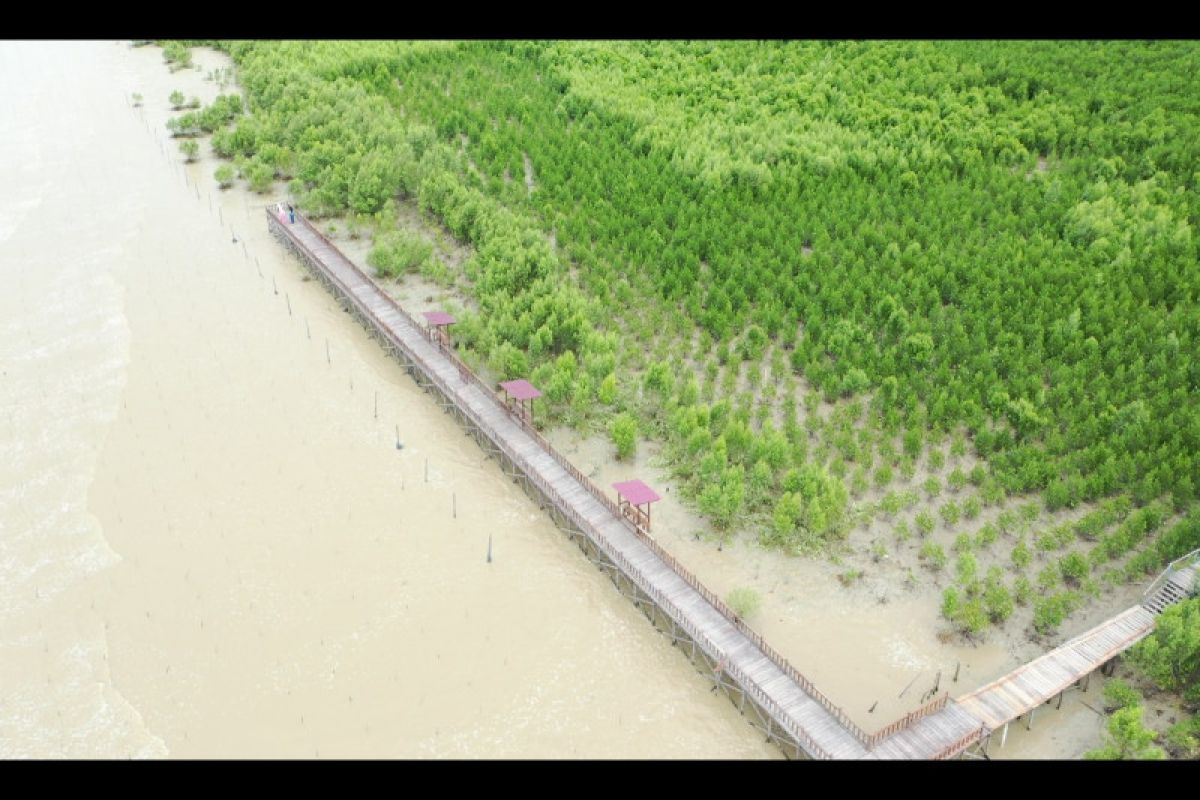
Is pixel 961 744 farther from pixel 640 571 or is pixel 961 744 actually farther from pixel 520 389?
pixel 520 389

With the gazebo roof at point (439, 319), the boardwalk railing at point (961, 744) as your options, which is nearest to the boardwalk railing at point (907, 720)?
the boardwalk railing at point (961, 744)

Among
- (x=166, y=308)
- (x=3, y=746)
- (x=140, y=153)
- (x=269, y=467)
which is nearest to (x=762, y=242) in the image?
(x=269, y=467)

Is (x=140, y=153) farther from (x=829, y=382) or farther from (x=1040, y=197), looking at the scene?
(x=1040, y=197)

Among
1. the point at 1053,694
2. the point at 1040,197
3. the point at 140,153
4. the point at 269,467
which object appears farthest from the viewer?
the point at 140,153

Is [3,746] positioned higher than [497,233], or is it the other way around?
[497,233]

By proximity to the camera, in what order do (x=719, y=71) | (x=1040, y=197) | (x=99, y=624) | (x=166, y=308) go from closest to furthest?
1. (x=99, y=624)
2. (x=166, y=308)
3. (x=1040, y=197)
4. (x=719, y=71)
